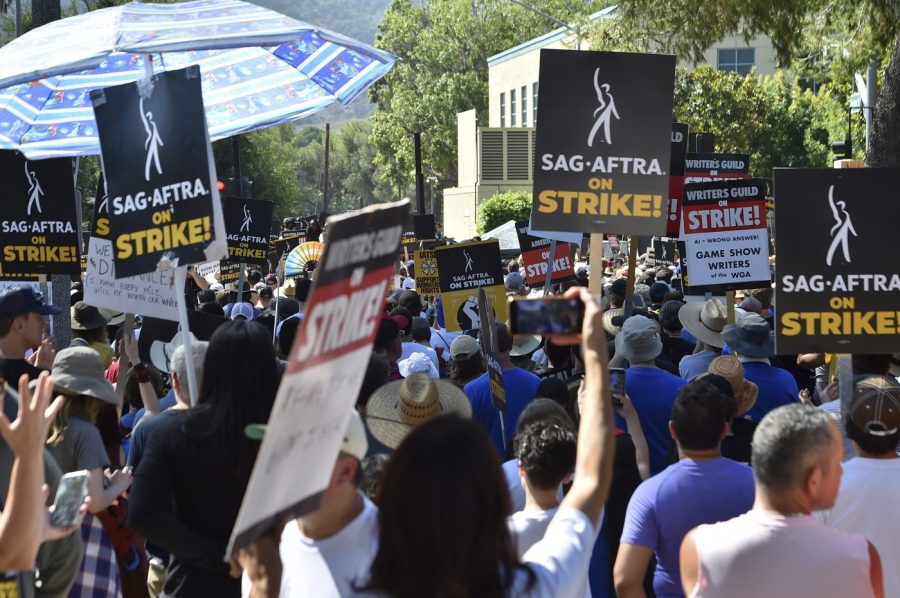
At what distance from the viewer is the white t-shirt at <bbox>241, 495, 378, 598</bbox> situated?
2.77 metres

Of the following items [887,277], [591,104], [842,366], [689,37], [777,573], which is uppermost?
[689,37]

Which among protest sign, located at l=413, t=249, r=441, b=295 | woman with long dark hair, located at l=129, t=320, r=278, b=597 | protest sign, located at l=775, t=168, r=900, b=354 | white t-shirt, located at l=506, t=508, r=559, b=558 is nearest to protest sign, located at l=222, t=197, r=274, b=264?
protest sign, located at l=413, t=249, r=441, b=295

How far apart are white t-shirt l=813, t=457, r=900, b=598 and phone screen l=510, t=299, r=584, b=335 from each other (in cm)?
148

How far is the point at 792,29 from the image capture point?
1371 centimetres

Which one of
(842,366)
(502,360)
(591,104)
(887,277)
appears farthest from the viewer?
(502,360)

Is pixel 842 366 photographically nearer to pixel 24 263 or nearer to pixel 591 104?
pixel 591 104

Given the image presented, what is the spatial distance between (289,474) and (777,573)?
1.62 metres

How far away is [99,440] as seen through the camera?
479 centimetres

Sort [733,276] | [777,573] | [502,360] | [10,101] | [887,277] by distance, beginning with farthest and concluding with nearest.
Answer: [733,276], [10,101], [502,360], [887,277], [777,573]

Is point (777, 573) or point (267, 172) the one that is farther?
point (267, 172)

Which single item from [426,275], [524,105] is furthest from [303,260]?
[524,105]

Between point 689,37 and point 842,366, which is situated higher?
point 689,37

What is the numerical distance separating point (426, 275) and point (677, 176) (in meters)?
5.43

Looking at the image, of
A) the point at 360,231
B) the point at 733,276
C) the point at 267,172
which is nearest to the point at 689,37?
the point at 733,276
